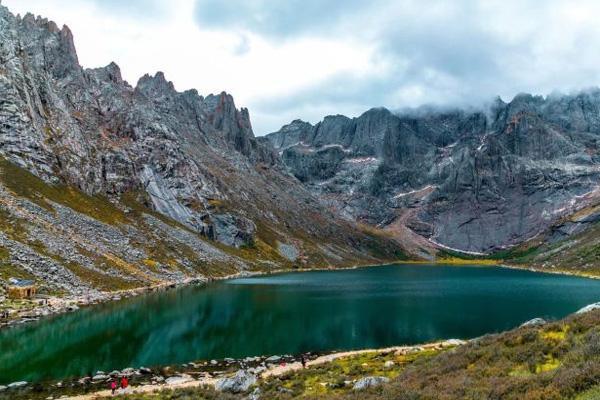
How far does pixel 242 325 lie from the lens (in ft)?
245

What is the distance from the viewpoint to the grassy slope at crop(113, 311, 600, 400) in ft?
53.0

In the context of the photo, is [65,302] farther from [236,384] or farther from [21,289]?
[236,384]

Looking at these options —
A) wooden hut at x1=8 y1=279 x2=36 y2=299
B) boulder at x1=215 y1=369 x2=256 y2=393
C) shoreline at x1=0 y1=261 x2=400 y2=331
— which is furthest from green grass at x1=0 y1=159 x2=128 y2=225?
boulder at x1=215 y1=369 x2=256 y2=393

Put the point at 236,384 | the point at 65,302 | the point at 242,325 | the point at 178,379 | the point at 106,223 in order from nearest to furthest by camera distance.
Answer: the point at 236,384 → the point at 178,379 → the point at 242,325 → the point at 65,302 → the point at 106,223

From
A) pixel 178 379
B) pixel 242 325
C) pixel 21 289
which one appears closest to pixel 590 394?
pixel 178 379

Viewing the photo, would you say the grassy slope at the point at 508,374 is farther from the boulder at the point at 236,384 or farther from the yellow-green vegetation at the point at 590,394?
the boulder at the point at 236,384

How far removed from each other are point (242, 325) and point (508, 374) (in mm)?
57896

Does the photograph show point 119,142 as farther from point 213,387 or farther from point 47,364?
point 213,387

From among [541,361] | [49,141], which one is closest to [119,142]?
[49,141]

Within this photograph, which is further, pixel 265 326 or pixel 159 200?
pixel 159 200

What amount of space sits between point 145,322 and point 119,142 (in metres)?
140

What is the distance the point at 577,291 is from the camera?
120 metres

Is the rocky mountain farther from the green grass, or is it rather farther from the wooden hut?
the wooden hut

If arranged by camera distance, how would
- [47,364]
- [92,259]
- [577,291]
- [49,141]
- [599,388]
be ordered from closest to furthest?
[599,388], [47,364], [92,259], [577,291], [49,141]
